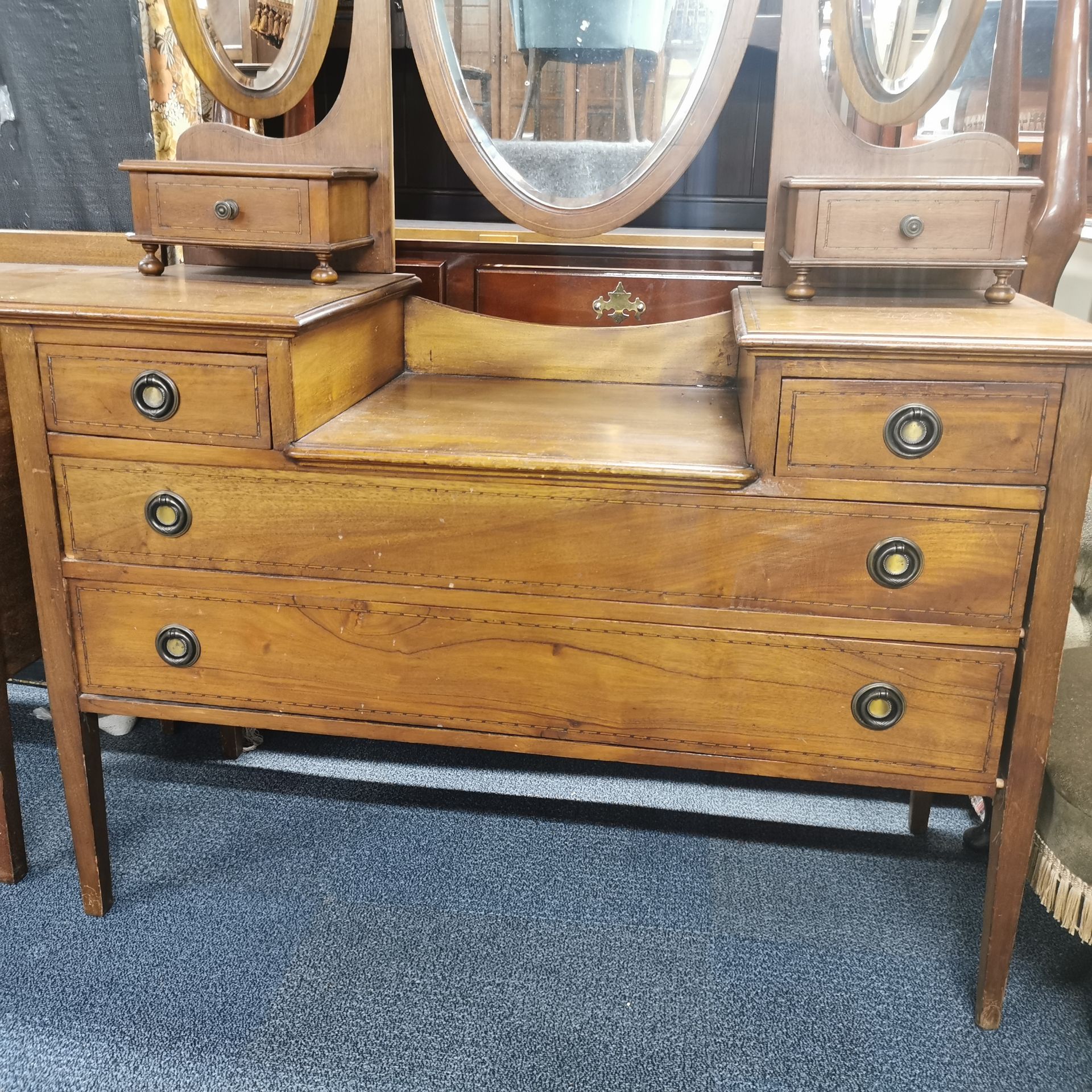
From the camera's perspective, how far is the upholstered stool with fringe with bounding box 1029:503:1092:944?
1.44 m

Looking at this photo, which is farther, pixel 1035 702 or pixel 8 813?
pixel 8 813

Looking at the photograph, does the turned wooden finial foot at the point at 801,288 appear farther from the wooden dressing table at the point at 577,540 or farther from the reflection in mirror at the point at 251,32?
the reflection in mirror at the point at 251,32

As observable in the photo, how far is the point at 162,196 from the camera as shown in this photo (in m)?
1.64

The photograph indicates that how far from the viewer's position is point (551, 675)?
58.0 inches

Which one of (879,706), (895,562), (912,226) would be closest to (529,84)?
(912,226)

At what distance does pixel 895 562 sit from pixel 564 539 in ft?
1.48

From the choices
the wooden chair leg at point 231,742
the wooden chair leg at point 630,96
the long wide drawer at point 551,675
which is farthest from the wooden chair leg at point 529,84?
the wooden chair leg at point 231,742

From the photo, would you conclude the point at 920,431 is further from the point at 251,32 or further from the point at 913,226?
the point at 251,32

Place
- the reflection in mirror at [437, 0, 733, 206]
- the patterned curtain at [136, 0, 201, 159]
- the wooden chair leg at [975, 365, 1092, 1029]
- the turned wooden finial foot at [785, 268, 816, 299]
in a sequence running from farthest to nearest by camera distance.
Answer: the patterned curtain at [136, 0, 201, 159]
the reflection in mirror at [437, 0, 733, 206]
the turned wooden finial foot at [785, 268, 816, 299]
the wooden chair leg at [975, 365, 1092, 1029]

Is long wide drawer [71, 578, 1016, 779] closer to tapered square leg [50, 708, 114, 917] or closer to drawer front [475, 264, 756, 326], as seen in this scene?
tapered square leg [50, 708, 114, 917]

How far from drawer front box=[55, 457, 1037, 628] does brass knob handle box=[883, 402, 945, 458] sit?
79 millimetres

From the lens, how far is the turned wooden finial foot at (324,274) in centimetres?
163

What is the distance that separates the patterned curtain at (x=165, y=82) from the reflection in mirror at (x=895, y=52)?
128 cm

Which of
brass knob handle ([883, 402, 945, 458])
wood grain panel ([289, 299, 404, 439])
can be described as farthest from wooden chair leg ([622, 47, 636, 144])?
brass knob handle ([883, 402, 945, 458])
